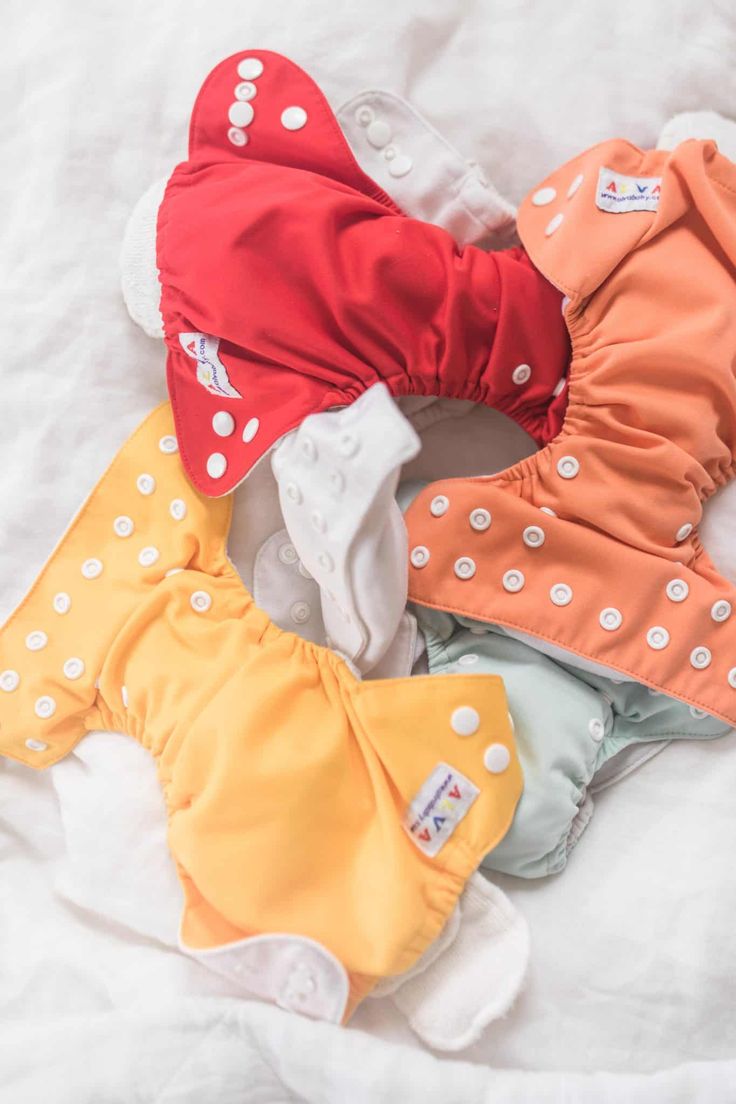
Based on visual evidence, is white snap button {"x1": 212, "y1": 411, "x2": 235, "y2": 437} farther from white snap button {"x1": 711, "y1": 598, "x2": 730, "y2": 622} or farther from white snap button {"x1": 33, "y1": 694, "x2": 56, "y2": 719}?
white snap button {"x1": 711, "y1": 598, "x2": 730, "y2": 622}

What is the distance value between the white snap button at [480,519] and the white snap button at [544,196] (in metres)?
0.37

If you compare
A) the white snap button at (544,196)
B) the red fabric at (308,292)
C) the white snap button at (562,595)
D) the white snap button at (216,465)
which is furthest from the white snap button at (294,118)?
the white snap button at (562,595)

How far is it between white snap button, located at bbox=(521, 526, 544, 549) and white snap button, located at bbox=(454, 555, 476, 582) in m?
0.06

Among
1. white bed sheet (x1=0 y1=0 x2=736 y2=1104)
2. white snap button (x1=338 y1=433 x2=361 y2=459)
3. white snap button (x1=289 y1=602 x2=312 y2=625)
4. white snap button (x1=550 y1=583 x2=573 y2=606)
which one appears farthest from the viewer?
white snap button (x1=289 y1=602 x2=312 y2=625)

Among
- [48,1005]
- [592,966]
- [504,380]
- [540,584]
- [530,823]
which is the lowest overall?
[48,1005]

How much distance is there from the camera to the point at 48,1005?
1071 mm

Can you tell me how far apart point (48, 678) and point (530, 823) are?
549 mm

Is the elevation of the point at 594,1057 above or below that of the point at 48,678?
below

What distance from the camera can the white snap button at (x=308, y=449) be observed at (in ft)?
3.04

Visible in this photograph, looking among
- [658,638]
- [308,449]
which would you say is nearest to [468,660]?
[658,638]

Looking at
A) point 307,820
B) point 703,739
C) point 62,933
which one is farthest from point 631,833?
point 62,933

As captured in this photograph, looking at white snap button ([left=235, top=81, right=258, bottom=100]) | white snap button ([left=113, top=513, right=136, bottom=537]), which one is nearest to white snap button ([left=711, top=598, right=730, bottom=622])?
white snap button ([left=113, top=513, right=136, bottom=537])

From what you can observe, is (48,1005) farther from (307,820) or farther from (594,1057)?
(594,1057)

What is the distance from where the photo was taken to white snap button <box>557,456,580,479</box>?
3.64 ft
